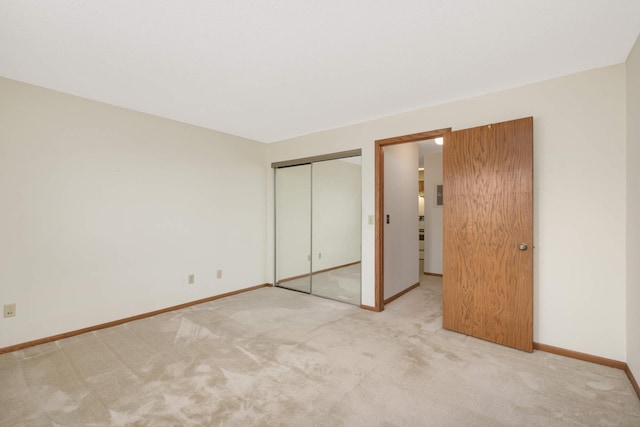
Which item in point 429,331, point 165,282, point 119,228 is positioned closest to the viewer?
point 429,331

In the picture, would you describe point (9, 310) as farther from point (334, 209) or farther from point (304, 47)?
point (334, 209)

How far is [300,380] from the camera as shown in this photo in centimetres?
207

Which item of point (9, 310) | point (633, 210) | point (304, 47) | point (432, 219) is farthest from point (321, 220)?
point (9, 310)

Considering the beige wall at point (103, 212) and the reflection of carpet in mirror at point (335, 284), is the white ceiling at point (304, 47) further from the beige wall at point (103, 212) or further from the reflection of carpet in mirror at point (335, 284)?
the reflection of carpet in mirror at point (335, 284)

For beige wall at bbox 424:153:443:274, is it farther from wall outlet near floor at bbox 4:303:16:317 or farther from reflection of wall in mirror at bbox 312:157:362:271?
wall outlet near floor at bbox 4:303:16:317

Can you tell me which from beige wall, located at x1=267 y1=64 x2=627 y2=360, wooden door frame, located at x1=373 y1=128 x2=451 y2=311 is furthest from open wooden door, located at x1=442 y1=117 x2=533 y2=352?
wooden door frame, located at x1=373 y1=128 x2=451 y2=311

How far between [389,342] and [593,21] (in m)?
2.73

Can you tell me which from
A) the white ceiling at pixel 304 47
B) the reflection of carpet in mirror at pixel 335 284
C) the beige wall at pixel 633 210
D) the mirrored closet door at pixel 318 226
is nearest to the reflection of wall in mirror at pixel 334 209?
the mirrored closet door at pixel 318 226

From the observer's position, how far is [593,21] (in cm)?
174

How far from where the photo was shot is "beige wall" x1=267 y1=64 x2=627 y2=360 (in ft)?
7.27

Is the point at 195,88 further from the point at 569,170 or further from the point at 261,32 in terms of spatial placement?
the point at 569,170

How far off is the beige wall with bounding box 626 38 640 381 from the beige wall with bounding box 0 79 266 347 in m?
4.14

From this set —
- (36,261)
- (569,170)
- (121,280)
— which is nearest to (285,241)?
(121,280)

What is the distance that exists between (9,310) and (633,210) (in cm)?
495
